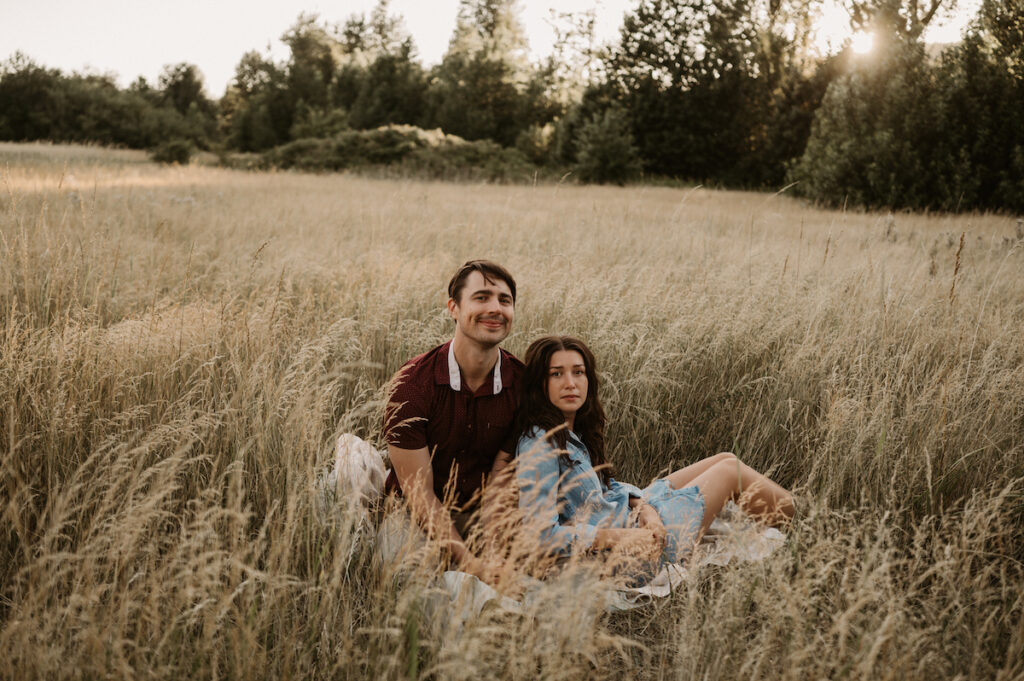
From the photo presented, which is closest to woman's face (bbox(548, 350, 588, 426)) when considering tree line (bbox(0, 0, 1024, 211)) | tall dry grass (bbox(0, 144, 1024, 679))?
tall dry grass (bbox(0, 144, 1024, 679))

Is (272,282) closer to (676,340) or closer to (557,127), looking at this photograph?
(676,340)

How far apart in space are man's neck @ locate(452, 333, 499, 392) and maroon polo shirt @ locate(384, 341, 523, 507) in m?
0.03

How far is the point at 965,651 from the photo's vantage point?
182cm

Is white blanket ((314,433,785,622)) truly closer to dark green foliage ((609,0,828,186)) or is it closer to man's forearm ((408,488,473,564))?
man's forearm ((408,488,473,564))

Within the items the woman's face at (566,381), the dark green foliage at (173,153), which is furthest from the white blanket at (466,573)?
the dark green foliage at (173,153)

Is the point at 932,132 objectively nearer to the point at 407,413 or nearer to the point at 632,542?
A: the point at 632,542

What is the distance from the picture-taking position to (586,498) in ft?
8.01

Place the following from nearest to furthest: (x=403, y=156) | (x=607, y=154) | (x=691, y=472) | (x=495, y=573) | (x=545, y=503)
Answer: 1. (x=495, y=573)
2. (x=545, y=503)
3. (x=691, y=472)
4. (x=403, y=156)
5. (x=607, y=154)

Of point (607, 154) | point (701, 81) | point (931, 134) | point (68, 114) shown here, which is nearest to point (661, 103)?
point (701, 81)

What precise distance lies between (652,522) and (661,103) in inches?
911

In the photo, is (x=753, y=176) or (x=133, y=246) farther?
(x=753, y=176)

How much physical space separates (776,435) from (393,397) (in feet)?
6.53

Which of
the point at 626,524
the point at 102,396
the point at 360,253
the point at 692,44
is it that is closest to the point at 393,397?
the point at 626,524

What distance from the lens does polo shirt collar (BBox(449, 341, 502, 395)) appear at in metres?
2.44
